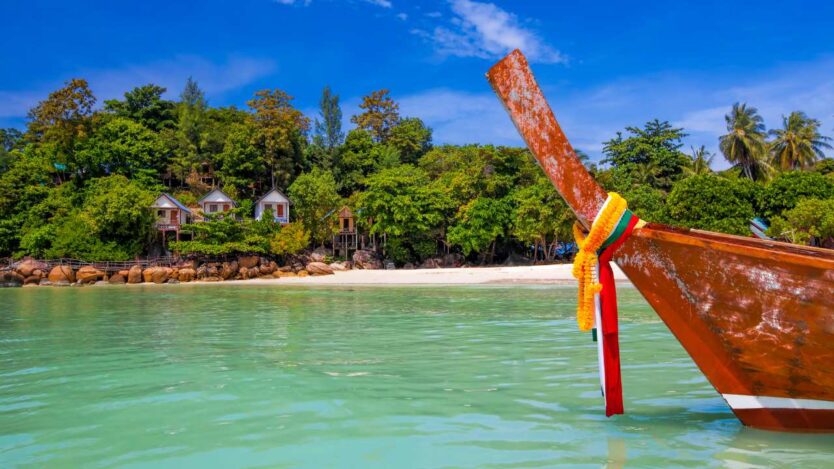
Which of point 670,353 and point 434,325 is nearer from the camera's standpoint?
point 670,353

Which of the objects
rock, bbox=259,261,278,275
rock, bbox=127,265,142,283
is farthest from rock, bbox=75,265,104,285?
rock, bbox=259,261,278,275

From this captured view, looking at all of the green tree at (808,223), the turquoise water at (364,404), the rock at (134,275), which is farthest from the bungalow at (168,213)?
the green tree at (808,223)

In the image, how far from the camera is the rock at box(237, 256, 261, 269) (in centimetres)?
3559

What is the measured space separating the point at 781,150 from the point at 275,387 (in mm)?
45909

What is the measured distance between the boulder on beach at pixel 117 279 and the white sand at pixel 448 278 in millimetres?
6764

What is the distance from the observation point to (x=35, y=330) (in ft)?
38.1

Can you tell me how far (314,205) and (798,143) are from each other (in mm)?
35026

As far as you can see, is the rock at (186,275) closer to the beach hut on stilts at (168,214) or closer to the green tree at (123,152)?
the beach hut on stilts at (168,214)

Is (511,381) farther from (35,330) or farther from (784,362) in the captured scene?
(35,330)

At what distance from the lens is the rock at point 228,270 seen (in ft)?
113

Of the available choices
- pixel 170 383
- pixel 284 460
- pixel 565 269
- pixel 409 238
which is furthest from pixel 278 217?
pixel 284 460

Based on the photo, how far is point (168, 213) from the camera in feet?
126

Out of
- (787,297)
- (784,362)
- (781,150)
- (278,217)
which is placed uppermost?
(781,150)

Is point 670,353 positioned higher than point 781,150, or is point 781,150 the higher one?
point 781,150
